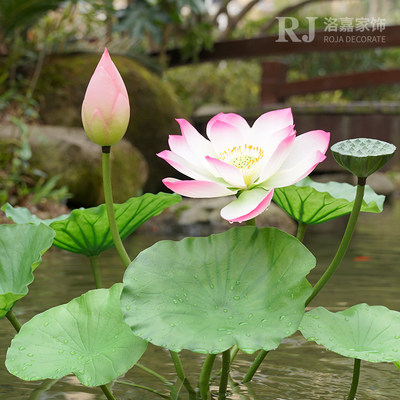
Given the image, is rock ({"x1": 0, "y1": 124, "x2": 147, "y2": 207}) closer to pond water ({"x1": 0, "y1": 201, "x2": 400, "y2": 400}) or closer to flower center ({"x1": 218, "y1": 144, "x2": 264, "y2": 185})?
pond water ({"x1": 0, "y1": 201, "x2": 400, "y2": 400})

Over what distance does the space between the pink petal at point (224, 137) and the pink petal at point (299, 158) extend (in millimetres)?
113

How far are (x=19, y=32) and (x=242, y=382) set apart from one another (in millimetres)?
5826

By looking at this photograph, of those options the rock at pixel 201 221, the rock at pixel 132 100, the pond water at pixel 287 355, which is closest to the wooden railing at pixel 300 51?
the rock at pixel 132 100

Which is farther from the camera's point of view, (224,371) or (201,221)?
(201,221)

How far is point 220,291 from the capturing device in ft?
4.12

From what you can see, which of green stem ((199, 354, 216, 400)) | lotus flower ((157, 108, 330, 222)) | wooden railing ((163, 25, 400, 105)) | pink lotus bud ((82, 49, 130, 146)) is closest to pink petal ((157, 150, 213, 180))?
lotus flower ((157, 108, 330, 222))

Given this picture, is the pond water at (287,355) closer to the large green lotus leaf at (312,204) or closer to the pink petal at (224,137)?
the large green lotus leaf at (312,204)

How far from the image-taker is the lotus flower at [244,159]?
4.00 feet

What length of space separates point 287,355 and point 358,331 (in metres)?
0.66

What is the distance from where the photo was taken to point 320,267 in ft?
13.1

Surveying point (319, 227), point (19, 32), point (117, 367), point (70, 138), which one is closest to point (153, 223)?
point (70, 138)

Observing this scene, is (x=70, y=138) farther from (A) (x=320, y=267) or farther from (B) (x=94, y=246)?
(B) (x=94, y=246)

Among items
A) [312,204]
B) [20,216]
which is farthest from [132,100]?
[312,204]

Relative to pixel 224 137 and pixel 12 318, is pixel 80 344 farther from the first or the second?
pixel 224 137
